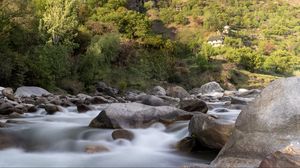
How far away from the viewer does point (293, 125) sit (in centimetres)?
568

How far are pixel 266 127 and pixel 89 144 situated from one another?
397 centimetres

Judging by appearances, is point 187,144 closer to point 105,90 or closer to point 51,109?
point 51,109

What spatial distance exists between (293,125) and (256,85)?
4840 cm

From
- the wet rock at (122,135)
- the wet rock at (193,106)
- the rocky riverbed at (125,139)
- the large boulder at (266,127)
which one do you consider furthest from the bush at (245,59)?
the large boulder at (266,127)

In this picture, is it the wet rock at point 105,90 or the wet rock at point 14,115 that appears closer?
the wet rock at point 14,115

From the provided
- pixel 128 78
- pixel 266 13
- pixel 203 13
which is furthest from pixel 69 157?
pixel 266 13

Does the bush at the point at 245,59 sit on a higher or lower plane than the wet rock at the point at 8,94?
lower

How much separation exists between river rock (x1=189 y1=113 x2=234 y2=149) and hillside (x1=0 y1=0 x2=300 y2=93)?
14697 millimetres

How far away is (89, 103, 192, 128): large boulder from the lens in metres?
9.75

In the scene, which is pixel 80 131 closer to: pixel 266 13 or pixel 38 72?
pixel 38 72

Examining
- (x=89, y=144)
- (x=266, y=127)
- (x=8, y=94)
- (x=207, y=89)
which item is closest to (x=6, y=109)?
(x=8, y=94)

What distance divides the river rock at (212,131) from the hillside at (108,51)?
14.7 m

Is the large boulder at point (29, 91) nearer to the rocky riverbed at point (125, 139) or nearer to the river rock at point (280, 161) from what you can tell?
the rocky riverbed at point (125, 139)

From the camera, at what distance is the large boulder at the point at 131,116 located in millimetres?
9750
